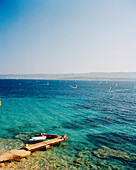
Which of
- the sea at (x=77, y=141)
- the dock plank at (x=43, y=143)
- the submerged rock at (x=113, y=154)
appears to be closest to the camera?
the sea at (x=77, y=141)

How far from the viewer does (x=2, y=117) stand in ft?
127

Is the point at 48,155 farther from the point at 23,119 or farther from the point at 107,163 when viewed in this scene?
the point at 23,119

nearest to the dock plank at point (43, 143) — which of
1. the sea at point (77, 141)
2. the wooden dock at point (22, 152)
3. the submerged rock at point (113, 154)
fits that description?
the wooden dock at point (22, 152)

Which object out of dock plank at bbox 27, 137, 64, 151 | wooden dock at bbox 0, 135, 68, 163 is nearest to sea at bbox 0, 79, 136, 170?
wooden dock at bbox 0, 135, 68, 163

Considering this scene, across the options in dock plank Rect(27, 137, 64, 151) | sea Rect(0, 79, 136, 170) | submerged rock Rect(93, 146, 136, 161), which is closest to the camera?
sea Rect(0, 79, 136, 170)

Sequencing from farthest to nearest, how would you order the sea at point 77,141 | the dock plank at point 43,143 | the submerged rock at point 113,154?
the dock plank at point 43,143 < the submerged rock at point 113,154 < the sea at point 77,141

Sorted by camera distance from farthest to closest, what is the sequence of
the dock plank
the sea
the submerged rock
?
1. the dock plank
2. the submerged rock
3. the sea

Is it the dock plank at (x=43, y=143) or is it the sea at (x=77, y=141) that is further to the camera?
the dock plank at (x=43, y=143)

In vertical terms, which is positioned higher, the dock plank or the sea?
the dock plank

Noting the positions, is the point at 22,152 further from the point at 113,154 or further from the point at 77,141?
the point at 113,154

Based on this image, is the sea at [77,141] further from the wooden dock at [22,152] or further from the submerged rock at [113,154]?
the wooden dock at [22,152]

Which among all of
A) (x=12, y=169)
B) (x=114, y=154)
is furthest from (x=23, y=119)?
(x=114, y=154)

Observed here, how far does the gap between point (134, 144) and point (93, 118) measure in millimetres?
14872

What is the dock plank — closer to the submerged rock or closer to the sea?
the sea
